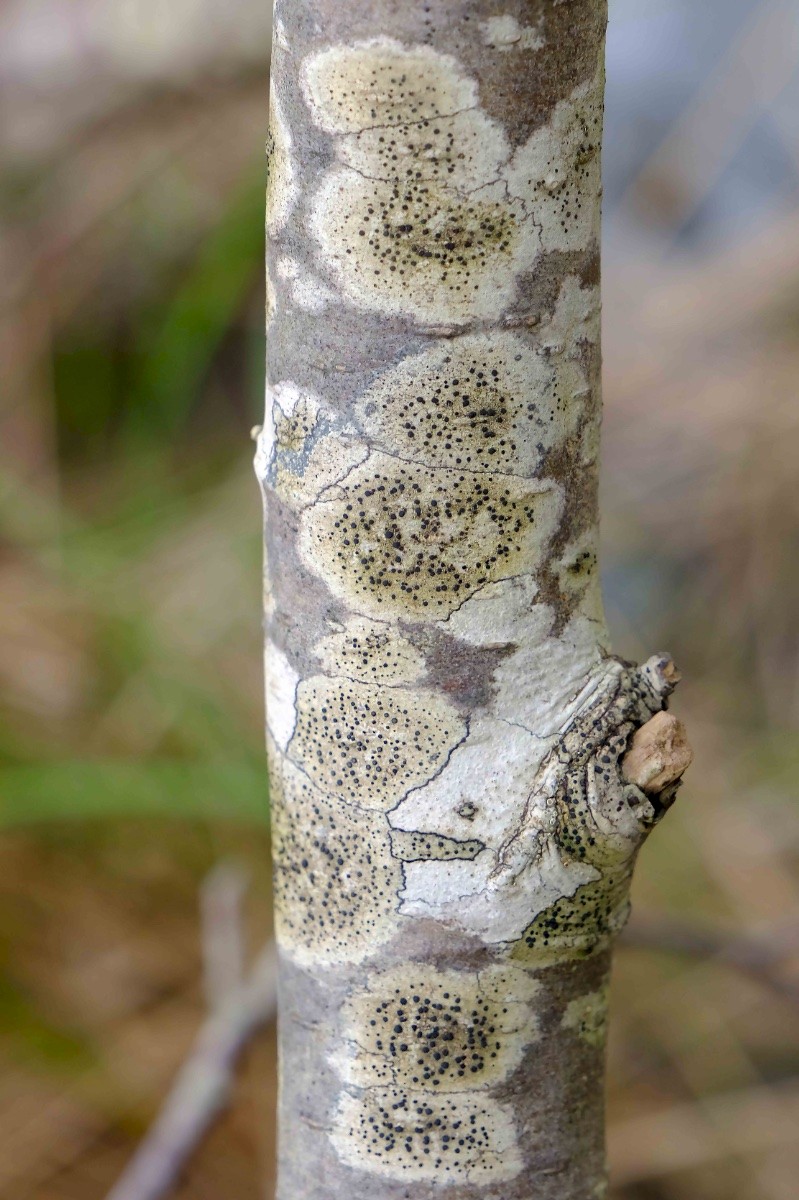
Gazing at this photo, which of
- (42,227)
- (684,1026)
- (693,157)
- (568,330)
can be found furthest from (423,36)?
(42,227)

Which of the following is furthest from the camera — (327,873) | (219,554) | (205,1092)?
(219,554)

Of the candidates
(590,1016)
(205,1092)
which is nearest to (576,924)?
(590,1016)

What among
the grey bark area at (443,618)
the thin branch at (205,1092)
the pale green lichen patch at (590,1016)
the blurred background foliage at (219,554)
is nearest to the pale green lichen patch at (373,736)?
the grey bark area at (443,618)

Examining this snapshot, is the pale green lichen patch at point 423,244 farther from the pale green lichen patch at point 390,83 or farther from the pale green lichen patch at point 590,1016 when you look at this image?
the pale green lichen patch at point 590,1016

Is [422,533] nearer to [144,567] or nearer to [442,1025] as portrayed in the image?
[442,1025]

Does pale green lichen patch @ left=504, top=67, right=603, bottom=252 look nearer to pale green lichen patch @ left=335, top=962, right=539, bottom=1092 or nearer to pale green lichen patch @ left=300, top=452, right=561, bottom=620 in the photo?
pale green lichen patch @ left=300, top=452, right=561, bottom=620

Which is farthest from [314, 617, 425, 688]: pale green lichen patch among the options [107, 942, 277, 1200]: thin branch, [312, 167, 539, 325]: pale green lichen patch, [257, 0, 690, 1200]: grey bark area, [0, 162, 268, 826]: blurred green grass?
[0, 162, 268, 826]: blurred green grass
